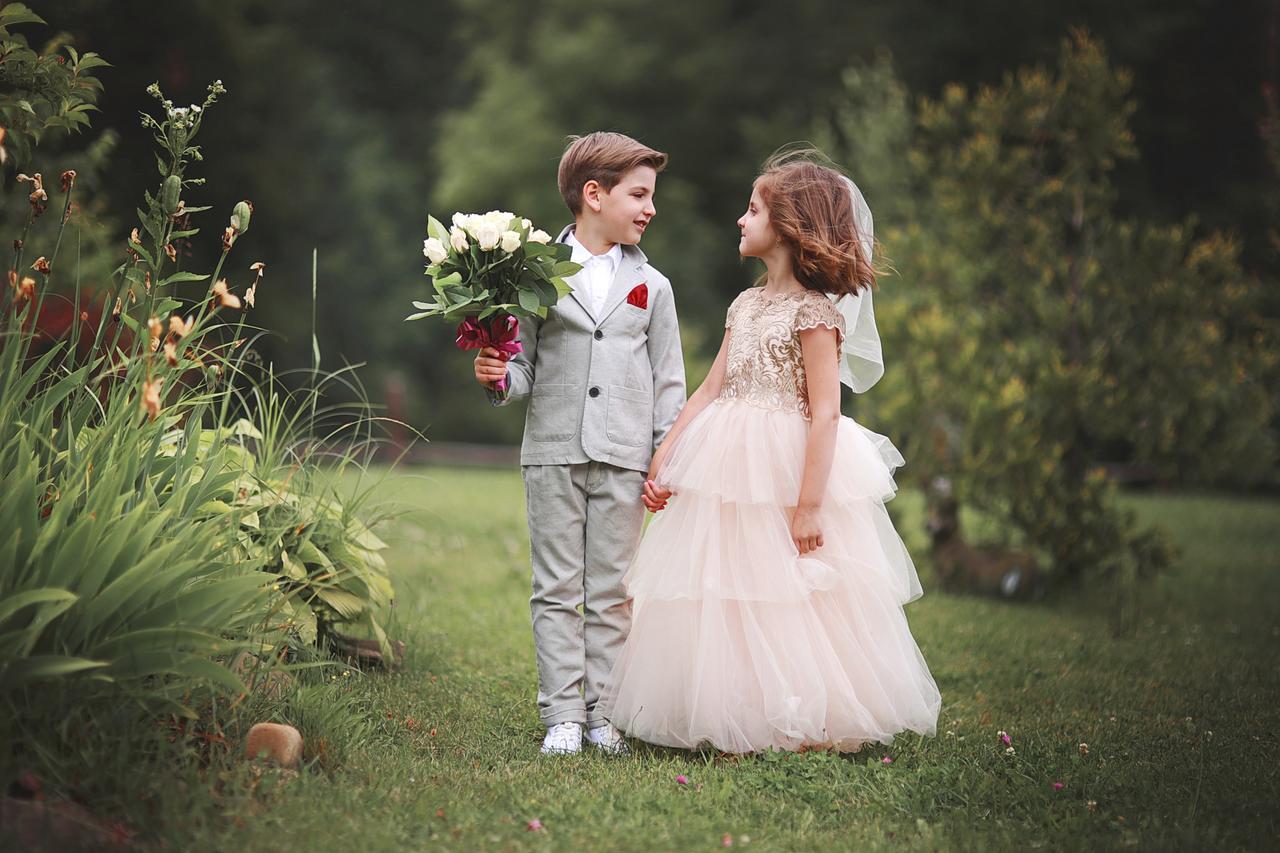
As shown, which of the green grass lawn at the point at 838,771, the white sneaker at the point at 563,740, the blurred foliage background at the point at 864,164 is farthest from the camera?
the blurred foliage background at the point at 864,164

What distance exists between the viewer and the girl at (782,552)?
3.73 meters

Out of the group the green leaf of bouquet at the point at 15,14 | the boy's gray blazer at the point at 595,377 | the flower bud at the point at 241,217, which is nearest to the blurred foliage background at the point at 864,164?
the green leaf of bouquet at the point at 15,14

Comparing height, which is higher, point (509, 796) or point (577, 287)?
point (577, 287)

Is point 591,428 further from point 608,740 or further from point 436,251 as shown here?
point 608,740

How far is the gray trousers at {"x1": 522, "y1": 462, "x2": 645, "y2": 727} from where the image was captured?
389 cm

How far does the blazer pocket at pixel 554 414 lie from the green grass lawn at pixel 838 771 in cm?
81

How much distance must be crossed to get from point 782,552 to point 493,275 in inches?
52.4

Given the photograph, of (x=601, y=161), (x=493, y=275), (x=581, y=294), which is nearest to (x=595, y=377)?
(x=581, y=294)

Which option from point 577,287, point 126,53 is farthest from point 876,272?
point 126,53

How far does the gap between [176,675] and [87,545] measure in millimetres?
488

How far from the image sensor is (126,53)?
14148 millimetres

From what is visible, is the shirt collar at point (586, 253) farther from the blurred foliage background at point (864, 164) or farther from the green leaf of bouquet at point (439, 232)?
the blurred foliage background at point (864, 164)

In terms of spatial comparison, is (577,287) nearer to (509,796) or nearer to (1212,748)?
(509,796)

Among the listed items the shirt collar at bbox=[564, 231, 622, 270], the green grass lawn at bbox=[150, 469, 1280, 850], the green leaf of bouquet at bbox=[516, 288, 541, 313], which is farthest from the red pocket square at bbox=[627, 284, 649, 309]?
the green grass lawn at bbox=[150, 469, 1280, 850]
